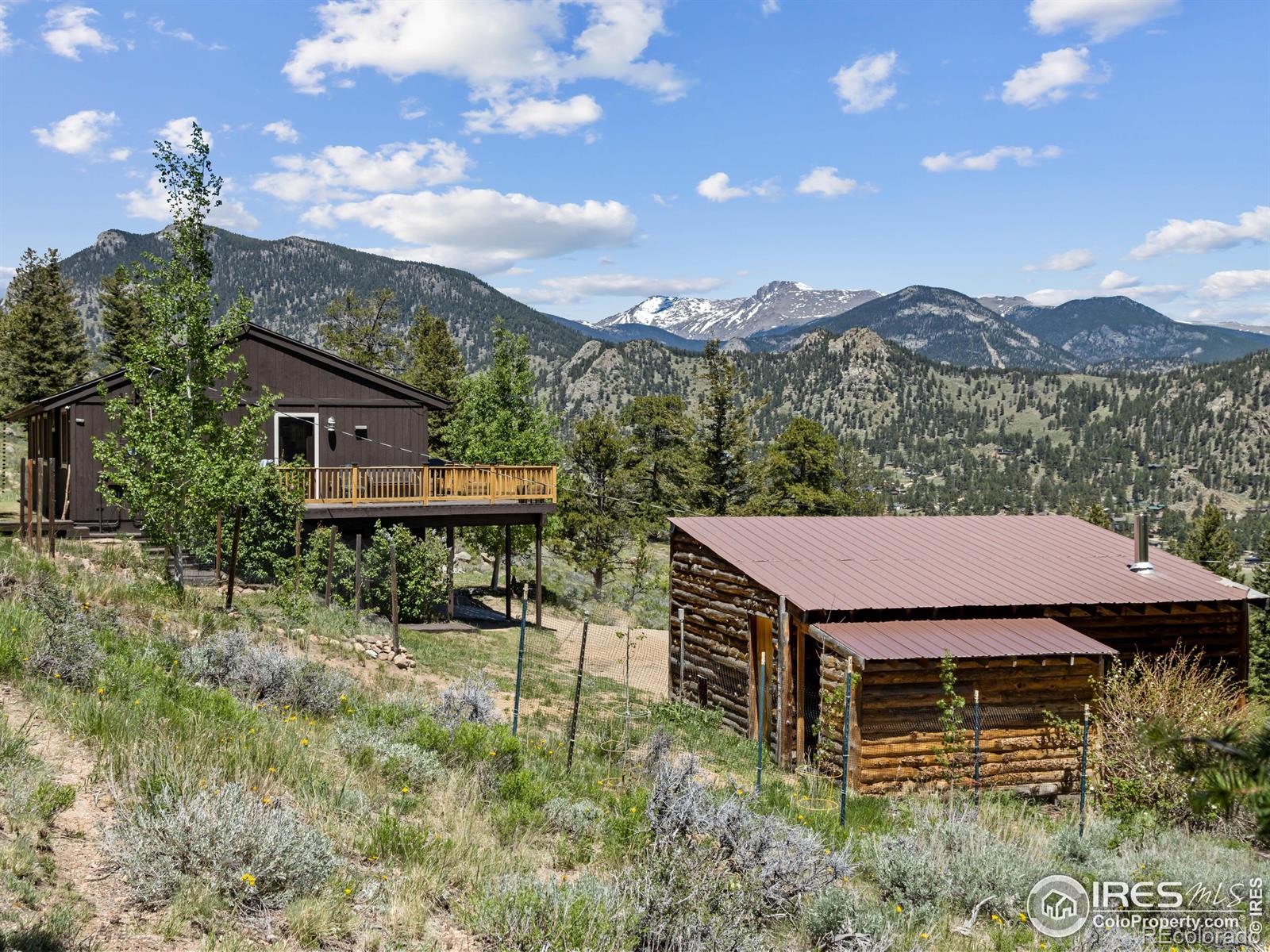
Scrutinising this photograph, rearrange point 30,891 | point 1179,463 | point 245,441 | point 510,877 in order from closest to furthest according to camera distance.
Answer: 1. point 30,891
2. point 510,877
3. point 245,441
4. point 1179,463

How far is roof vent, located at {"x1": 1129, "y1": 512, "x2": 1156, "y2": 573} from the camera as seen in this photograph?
736 inches

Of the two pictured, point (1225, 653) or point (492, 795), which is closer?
point (492, 795)

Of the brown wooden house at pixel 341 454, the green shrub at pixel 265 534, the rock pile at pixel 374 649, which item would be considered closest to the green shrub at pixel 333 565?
the green shrub at pixel 265 534

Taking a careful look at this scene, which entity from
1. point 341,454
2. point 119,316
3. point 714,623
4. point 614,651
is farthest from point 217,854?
point 119,316

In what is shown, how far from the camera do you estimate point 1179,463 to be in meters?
192

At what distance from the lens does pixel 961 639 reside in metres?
15.0

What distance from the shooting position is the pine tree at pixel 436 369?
171ft

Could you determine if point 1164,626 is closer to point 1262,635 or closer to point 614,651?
point 614,651

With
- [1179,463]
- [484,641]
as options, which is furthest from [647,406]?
[1179,463]

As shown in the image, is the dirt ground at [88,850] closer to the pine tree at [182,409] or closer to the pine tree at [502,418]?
the pine tree at [182,409]

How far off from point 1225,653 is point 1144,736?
20.3m

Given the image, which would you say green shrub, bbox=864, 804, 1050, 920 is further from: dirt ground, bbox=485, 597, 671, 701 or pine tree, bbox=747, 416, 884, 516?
pine tree, bbox=747, 416, 884, 516

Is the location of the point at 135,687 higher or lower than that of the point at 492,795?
higher

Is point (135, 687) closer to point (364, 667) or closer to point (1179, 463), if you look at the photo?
point (364, 667)
